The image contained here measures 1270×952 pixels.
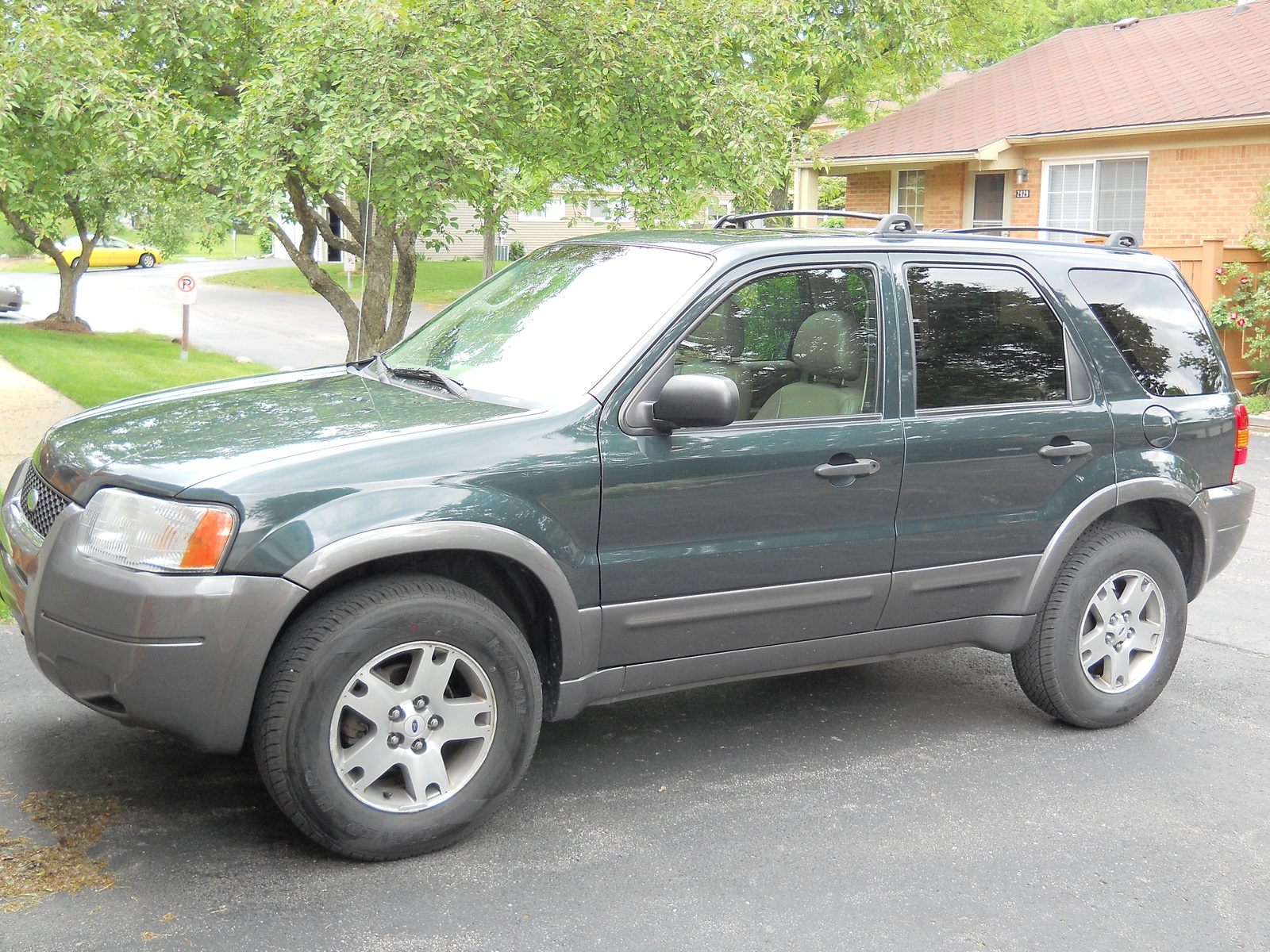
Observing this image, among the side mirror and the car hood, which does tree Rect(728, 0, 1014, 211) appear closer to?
the car hood

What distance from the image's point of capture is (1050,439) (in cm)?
475

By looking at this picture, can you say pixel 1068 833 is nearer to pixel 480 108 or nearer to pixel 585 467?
pixel 585 467

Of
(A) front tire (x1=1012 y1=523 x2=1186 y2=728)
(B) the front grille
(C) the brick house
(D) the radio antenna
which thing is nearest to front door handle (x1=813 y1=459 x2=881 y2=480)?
(A) front tire (x1=1012 y1=523 x2=1186 y2=728)

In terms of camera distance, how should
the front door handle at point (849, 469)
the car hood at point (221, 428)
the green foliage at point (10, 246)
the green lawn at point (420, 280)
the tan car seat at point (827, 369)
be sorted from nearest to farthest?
the car hood at point (221, 428) < the front door handle at point (849, 469) < the tan car seat at point (827, 369) < the green lawn at point (420, 280) < the green foliage at point (10, 246)

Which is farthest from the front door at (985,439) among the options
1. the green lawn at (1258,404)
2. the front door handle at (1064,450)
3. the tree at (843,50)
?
the green lawn at (1258,404)

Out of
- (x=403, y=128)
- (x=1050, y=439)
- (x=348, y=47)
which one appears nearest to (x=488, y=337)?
(x=1050, y=439)

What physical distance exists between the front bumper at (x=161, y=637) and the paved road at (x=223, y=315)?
13.0 meters

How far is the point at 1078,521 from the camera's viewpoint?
4.82 meters

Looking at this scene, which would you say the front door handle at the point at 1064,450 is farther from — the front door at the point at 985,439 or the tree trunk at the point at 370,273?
the tree trunk at the point at 370,273

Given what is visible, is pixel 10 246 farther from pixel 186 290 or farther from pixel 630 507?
pixel 630 507

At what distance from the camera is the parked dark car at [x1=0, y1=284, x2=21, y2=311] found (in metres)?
28.1

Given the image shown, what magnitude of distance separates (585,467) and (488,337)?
965 millimetres

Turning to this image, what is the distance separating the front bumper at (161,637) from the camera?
3.38m

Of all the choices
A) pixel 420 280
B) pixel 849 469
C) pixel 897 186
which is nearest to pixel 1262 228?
pixel 897 186
